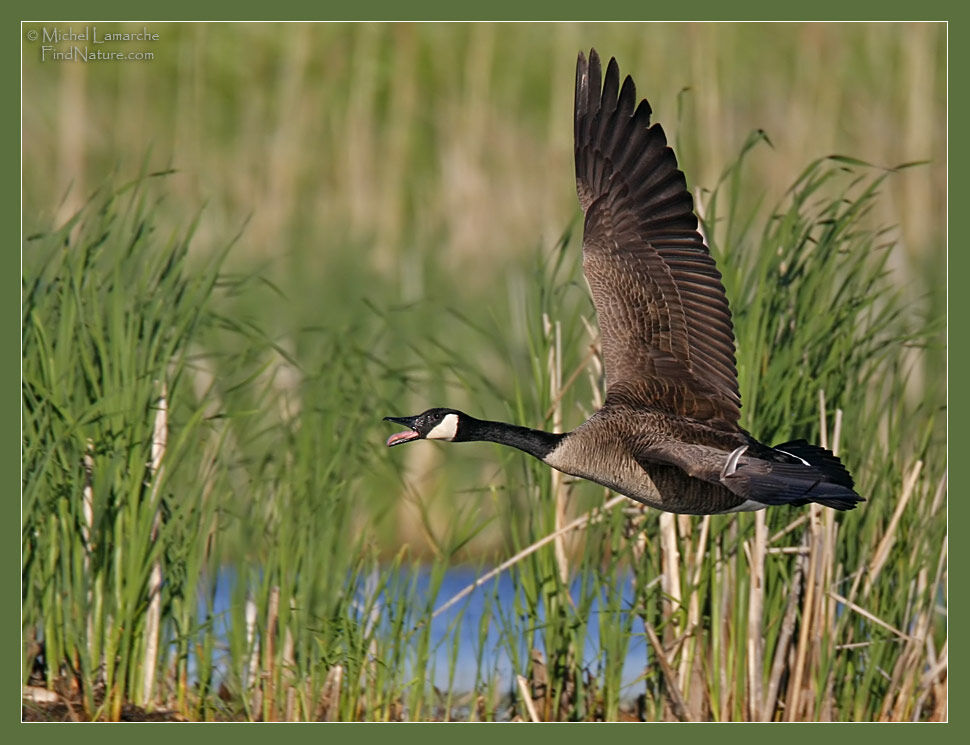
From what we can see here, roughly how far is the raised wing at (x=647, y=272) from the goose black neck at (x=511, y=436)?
0.33 meters

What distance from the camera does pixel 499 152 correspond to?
9.06 m

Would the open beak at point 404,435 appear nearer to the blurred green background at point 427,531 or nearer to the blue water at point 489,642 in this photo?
the blurred green background at point 427,531

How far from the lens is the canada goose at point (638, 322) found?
13.8ft

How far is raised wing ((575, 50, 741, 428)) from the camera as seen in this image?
4.49 metres

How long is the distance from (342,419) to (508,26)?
596 centimetres

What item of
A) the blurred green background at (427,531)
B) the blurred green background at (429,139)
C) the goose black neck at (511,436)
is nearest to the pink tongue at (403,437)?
the goose black neck at (511,436)

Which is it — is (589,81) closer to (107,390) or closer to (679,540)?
(679,540)

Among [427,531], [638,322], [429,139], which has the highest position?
[429,139]

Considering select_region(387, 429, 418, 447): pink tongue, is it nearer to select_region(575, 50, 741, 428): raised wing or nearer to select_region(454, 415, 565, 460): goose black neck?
select_region(454, 415, 565, 460): goose black neck

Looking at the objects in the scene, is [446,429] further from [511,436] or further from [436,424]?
[511,436]

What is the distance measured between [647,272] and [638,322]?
0.59 feet

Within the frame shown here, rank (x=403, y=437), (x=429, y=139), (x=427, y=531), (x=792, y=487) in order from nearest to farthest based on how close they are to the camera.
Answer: (x=792, y=487), (x=403, y=437), (x=427, y=531), (x=429, y=139)

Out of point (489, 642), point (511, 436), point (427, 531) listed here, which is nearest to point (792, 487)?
Result: point (511, 436)

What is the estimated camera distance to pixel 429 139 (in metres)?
10.0
